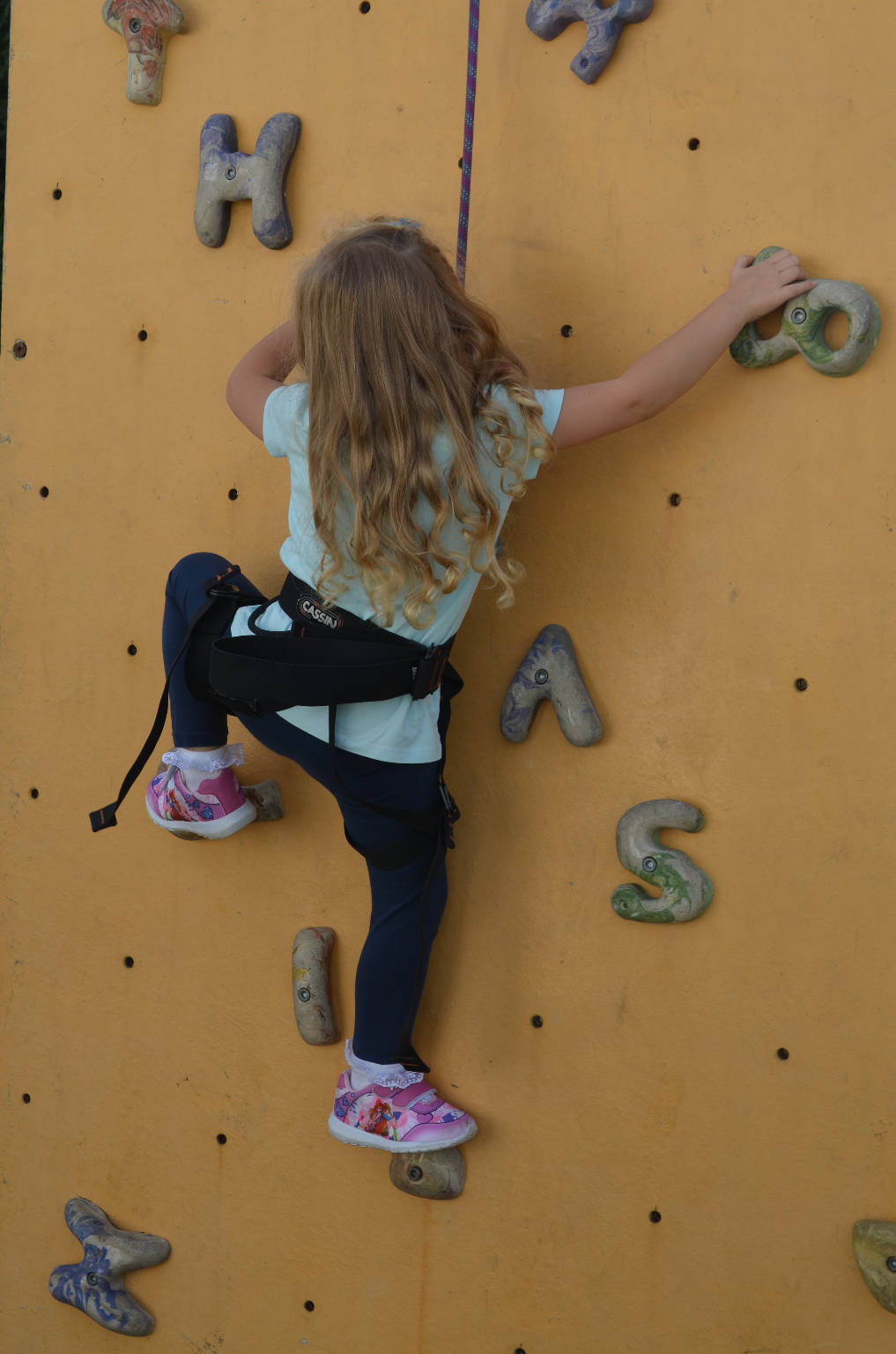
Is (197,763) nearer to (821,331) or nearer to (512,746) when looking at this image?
(512,746)

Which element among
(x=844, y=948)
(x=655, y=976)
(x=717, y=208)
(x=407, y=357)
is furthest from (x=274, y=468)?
(x=844, y=948)

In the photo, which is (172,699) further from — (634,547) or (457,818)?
(634,547)

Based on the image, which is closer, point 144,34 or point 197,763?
point 197,763

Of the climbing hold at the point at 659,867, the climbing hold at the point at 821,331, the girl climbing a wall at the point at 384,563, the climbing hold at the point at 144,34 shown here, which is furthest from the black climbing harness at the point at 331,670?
the climbing hold at the point at 144,34

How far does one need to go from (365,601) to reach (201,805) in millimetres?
461

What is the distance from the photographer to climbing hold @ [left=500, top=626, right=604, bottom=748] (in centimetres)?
164

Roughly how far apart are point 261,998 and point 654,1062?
64 cm

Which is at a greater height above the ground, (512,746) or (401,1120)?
(512,746)

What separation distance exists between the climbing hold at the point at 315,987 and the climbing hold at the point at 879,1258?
30.7 inches

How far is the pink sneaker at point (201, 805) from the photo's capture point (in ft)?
5.79

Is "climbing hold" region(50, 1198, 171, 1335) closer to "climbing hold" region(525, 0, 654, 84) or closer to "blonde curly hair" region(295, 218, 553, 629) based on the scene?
"blonde curly hair" region(295, 218, 553, 629)

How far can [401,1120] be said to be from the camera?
1688 millimetres

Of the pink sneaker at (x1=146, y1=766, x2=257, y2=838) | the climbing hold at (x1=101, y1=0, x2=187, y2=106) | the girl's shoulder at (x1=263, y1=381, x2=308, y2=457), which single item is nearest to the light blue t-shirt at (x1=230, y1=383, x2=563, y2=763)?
the girl's shoulder at (x1=263, y1=381, x2=308, y2=457)

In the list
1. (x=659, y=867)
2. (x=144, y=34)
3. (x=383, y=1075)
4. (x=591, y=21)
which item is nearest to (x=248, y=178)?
(x=144, y=34)
